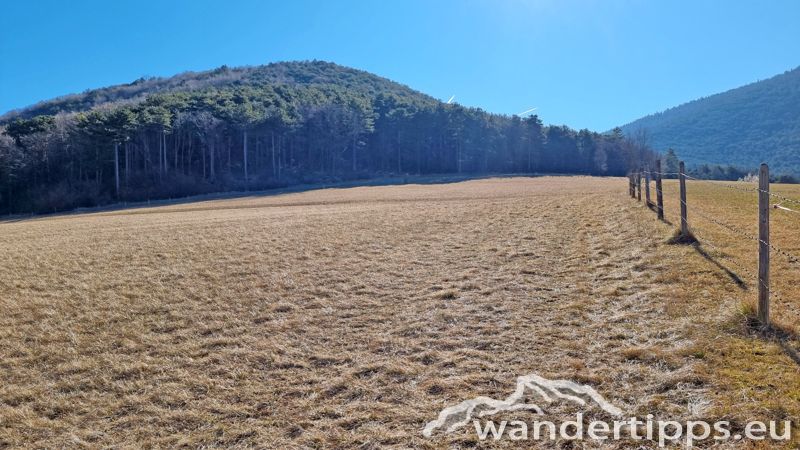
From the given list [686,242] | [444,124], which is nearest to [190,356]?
[686,242]

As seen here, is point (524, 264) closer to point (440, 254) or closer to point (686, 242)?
point (440, 254)

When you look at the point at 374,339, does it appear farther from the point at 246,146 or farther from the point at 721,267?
the point at 246,146

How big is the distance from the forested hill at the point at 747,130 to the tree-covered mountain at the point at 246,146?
236 ft

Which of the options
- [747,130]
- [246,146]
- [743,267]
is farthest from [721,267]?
[747,130]

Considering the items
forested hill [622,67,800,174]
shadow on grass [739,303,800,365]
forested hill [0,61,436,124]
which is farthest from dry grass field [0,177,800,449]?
forested hill [622,67,800,174]

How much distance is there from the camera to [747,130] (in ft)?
523

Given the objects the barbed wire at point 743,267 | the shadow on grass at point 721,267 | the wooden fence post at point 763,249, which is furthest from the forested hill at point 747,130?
the wooden fence post at point 763,249

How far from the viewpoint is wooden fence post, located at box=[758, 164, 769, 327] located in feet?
18.3

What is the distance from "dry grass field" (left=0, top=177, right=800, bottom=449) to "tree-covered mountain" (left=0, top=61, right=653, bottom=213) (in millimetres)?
48696

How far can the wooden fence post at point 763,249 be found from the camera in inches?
219

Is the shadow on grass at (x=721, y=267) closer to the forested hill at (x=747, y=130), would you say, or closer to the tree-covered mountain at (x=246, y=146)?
the tree-covered mountain at (x=246, y=146)

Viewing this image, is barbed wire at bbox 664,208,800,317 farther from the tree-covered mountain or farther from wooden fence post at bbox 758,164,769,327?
the tree-covered mountain

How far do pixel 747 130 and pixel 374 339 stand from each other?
214m

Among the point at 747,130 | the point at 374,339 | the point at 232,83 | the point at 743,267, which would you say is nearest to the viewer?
the point at 743,267
